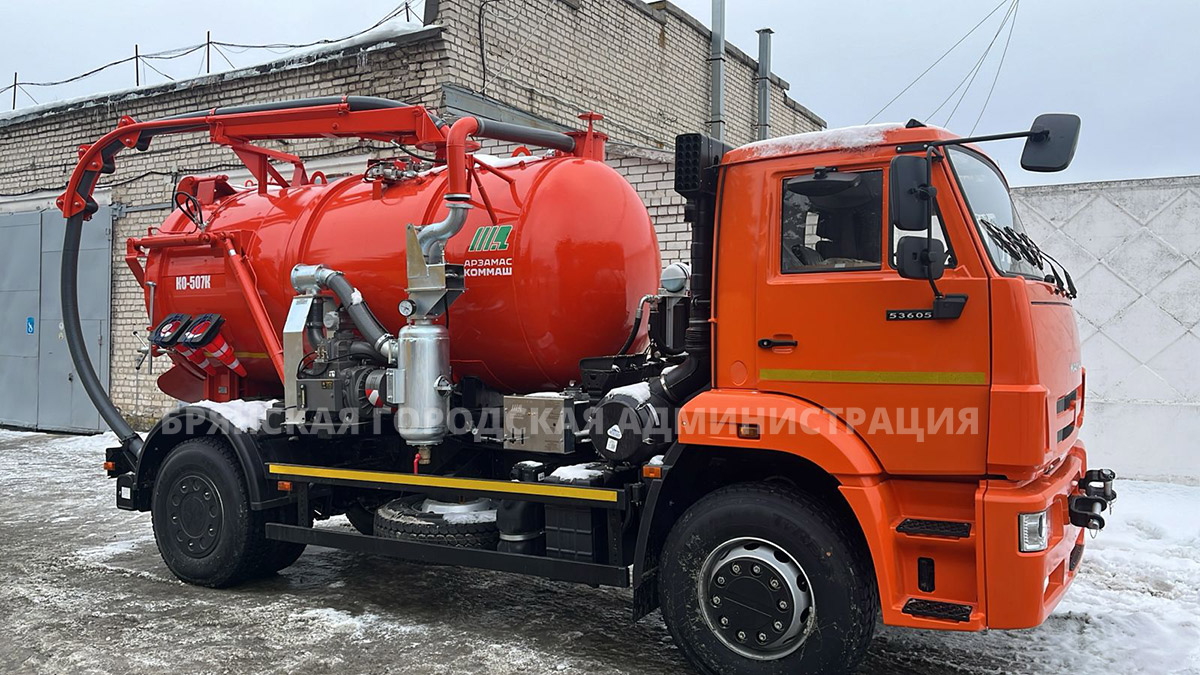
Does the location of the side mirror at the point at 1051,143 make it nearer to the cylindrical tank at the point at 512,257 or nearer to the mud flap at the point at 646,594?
the cylindrical tank at the point at 512,257

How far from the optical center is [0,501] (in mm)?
9414

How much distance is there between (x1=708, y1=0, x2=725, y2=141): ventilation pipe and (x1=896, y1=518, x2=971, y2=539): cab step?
11636 millimetres

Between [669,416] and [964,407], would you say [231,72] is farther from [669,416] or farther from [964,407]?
[964,407]

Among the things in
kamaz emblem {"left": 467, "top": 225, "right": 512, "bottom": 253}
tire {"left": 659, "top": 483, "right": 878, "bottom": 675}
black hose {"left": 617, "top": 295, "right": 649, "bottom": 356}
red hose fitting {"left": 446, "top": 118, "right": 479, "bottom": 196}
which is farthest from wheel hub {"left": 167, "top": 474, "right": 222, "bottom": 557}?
tire {"left": 659, "top": 483, "right": 878, "bottom": 675}

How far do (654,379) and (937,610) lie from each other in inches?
69.4

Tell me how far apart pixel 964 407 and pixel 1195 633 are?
2.55 meters

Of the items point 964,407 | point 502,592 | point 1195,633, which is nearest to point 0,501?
point 502,592

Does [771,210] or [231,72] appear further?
[231,72]

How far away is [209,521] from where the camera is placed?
634 cm

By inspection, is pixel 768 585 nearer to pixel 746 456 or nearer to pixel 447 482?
pixel 746 456

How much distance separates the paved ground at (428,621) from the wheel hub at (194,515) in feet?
0.98

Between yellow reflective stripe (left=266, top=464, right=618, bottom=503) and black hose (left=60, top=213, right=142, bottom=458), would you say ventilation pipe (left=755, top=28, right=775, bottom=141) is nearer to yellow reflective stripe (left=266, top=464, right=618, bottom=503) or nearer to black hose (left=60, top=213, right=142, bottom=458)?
black hose (left=60, top=213, right=142, bottom=458)

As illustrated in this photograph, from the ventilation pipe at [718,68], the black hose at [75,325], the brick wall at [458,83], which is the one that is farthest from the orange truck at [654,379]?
the ventilation pipe at [718,68]

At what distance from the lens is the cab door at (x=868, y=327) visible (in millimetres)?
4023
